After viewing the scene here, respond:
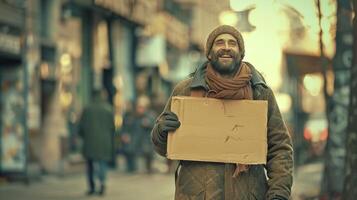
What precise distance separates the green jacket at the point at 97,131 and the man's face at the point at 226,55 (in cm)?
1018

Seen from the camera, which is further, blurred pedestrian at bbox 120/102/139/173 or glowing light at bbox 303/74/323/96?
glowing light at bbox 303/74/323/96

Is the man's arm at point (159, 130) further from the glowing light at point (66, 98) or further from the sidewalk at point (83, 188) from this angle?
the glowing light at point (66, 98)

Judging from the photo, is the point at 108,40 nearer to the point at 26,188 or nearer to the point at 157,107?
the point at 157,107

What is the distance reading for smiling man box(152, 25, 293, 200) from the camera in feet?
15.8

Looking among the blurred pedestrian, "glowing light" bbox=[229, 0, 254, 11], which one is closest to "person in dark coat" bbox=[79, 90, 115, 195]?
"glowing light" bbox=[229, 0, 254, 11]

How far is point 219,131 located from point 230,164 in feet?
0.78

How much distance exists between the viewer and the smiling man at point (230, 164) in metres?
4.80

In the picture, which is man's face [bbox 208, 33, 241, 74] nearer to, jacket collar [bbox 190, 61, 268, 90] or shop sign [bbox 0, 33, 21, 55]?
jacket collar [bbox 190, 61, 268, 90]

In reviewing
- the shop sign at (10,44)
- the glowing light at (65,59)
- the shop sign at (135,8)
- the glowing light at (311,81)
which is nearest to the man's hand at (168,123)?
the shop sign at (10,44)

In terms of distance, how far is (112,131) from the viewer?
1538 cm

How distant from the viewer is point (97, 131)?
15016 millimetres

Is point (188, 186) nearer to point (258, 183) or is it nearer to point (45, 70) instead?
point (258, 183)

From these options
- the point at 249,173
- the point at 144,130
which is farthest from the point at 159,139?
the point at 144,130

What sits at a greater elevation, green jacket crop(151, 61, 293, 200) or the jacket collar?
the jacket collar
